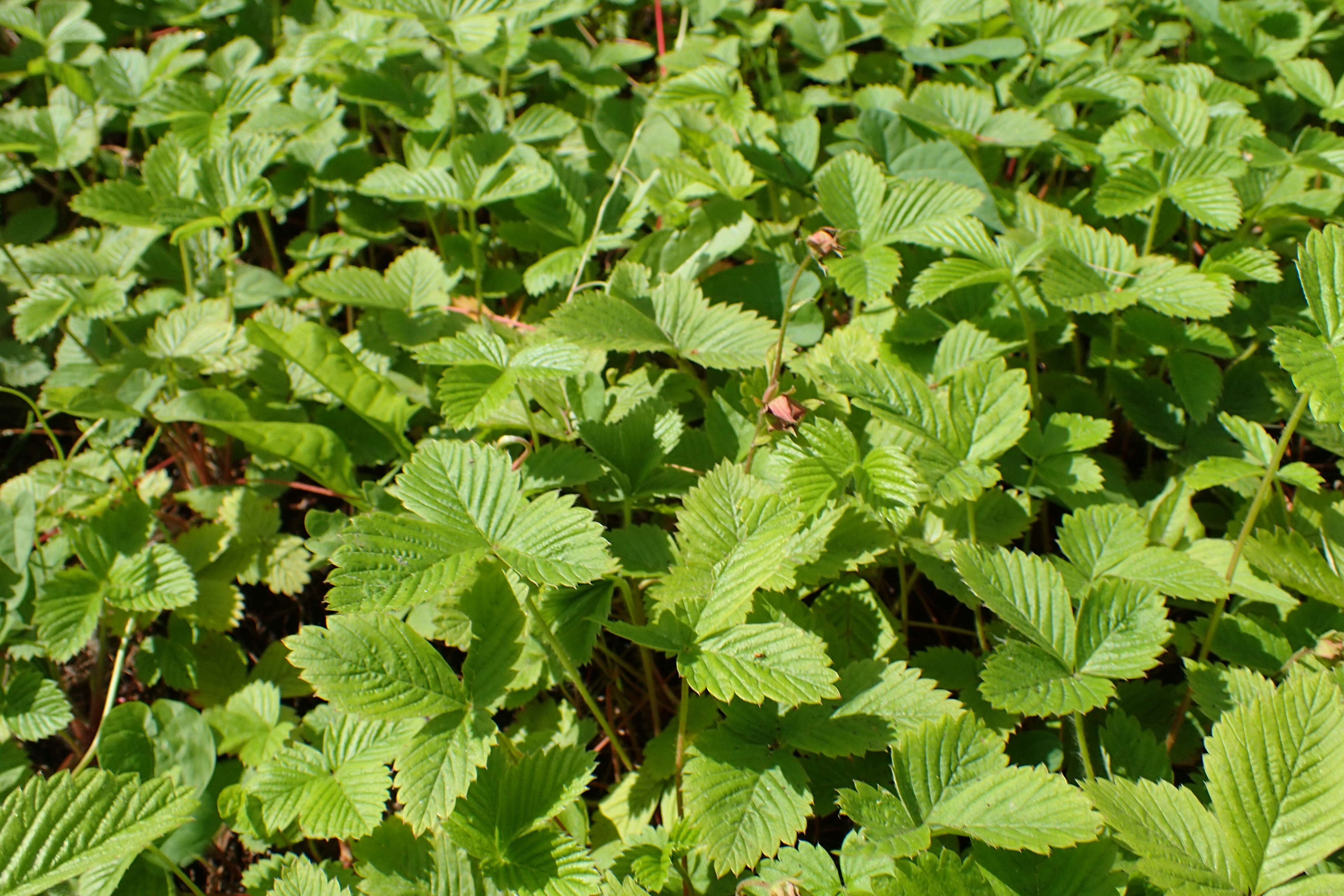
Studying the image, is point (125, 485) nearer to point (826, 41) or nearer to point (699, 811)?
point (699, 811)

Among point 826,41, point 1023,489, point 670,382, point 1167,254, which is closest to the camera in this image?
point 1023,489

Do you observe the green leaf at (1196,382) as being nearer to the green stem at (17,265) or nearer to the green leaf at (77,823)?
the green leaf at (77,823)

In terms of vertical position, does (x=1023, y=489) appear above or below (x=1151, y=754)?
above

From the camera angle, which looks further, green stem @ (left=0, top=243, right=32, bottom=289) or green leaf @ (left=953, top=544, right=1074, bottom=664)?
green stem @ (left=0, top=243, right=32, bottom=289)

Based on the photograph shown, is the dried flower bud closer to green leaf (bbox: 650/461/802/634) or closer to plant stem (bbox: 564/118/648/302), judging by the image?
green leaf (bbox: 650/461/802/634)

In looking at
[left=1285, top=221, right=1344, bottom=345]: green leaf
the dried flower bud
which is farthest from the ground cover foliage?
the dried flower bud

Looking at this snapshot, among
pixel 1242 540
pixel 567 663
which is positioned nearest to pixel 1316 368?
pixel 1242 540

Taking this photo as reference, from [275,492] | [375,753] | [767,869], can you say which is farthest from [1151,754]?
[275,492]
